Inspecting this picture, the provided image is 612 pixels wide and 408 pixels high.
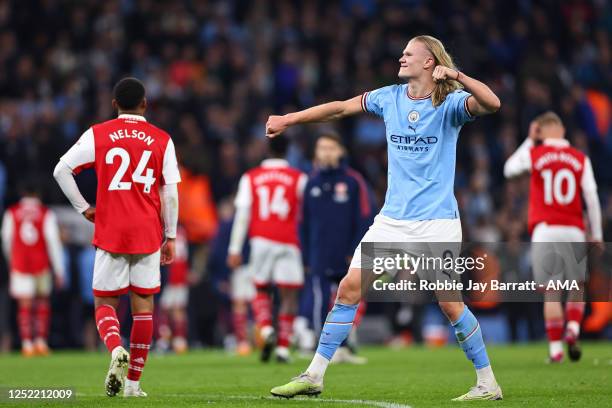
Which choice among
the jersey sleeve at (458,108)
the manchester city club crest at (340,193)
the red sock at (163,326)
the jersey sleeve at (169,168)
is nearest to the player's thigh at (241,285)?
the red sock at (163,326)

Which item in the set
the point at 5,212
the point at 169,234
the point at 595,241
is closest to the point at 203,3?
the point at 5,212

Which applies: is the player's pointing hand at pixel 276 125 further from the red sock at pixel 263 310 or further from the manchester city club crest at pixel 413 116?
the red sock at pixel 263 310

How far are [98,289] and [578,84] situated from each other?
1736 cm

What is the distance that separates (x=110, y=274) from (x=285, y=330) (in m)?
5.58

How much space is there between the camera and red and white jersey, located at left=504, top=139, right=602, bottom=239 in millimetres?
12734

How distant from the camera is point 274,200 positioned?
48.9ft

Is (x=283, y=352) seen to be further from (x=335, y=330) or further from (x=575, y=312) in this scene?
(x=335, y=330)

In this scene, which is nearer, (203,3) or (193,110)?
(193,110)

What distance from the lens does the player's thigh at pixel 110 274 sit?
8727 millimetres

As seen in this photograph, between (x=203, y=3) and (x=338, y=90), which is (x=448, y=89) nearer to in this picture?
(x=338, y=90)

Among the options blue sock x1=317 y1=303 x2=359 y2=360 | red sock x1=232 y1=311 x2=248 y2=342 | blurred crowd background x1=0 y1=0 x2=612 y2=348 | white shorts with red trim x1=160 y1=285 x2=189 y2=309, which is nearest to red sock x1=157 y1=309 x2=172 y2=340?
white shorts with red trim x1=160 y1=285 x2=189 y2=309

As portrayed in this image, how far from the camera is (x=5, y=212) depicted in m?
19.0

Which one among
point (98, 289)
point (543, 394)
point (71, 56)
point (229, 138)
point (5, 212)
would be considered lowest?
point (543, 394)

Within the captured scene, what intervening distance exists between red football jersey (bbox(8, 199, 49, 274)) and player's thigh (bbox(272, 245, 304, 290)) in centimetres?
479
